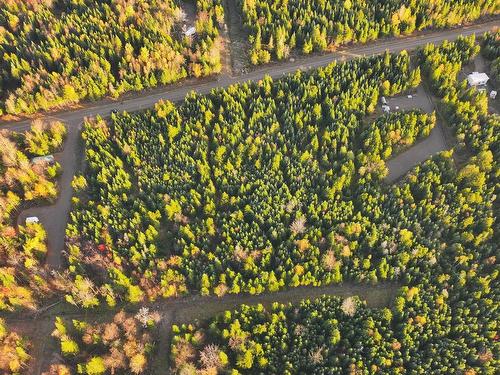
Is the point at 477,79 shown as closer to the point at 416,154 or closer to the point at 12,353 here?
the point at 416,154

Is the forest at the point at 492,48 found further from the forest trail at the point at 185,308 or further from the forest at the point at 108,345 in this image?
the forest at the point at 108,345

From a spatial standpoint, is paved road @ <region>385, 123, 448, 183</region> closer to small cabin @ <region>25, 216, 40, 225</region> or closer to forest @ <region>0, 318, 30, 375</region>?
small cabin @ <region>25, 216, 40, 225</region>

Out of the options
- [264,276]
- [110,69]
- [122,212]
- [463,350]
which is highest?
[110,69]

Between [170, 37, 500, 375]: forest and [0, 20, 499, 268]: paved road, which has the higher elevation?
[0, 20, 499, 268]: paved road

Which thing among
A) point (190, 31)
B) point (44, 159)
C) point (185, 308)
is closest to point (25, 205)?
point (44, 159)

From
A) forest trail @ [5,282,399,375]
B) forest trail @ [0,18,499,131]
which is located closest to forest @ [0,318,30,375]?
forest trail @ [5,282,399,375]

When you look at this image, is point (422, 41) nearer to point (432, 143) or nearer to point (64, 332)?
point (432, 143)

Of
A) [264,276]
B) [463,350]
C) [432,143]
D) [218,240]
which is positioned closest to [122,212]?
[218,240]
